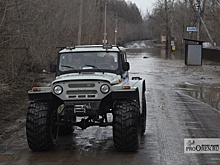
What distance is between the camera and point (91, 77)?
9.02 metres

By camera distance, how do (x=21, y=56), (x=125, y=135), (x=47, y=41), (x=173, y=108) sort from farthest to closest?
1. (x=47, y=41)
2. (x=21, y=56)
3. (x=173, y=108)
4. (x=125, y=135)

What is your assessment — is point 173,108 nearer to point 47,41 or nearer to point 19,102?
point 19,102

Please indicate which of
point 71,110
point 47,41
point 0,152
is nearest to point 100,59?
point 71,110

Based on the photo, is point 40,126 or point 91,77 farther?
point 91,77

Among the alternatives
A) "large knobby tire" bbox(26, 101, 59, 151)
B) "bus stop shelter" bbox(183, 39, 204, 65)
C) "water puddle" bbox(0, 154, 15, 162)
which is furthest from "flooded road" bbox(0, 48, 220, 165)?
"bus stop shelter" bbox(183, 39, 204, 65)

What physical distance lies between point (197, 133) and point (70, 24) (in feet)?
87.2

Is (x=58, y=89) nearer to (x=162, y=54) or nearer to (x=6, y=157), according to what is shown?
(x=6, y=157)

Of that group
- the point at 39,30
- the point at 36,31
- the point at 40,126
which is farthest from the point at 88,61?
the point at 39,30

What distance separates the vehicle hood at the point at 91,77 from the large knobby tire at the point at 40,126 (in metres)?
0.60

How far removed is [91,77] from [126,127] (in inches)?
49.9

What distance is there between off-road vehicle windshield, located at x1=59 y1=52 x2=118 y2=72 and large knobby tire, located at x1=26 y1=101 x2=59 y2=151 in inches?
54.7

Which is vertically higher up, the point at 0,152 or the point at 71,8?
the point at 71,8

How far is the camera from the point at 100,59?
10.1 meters

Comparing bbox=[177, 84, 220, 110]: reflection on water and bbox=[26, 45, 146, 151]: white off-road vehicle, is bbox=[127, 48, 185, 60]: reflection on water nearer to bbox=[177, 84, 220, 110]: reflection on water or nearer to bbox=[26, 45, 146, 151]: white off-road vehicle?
bbox=[177, 84, 220, 110]: reflection on water
